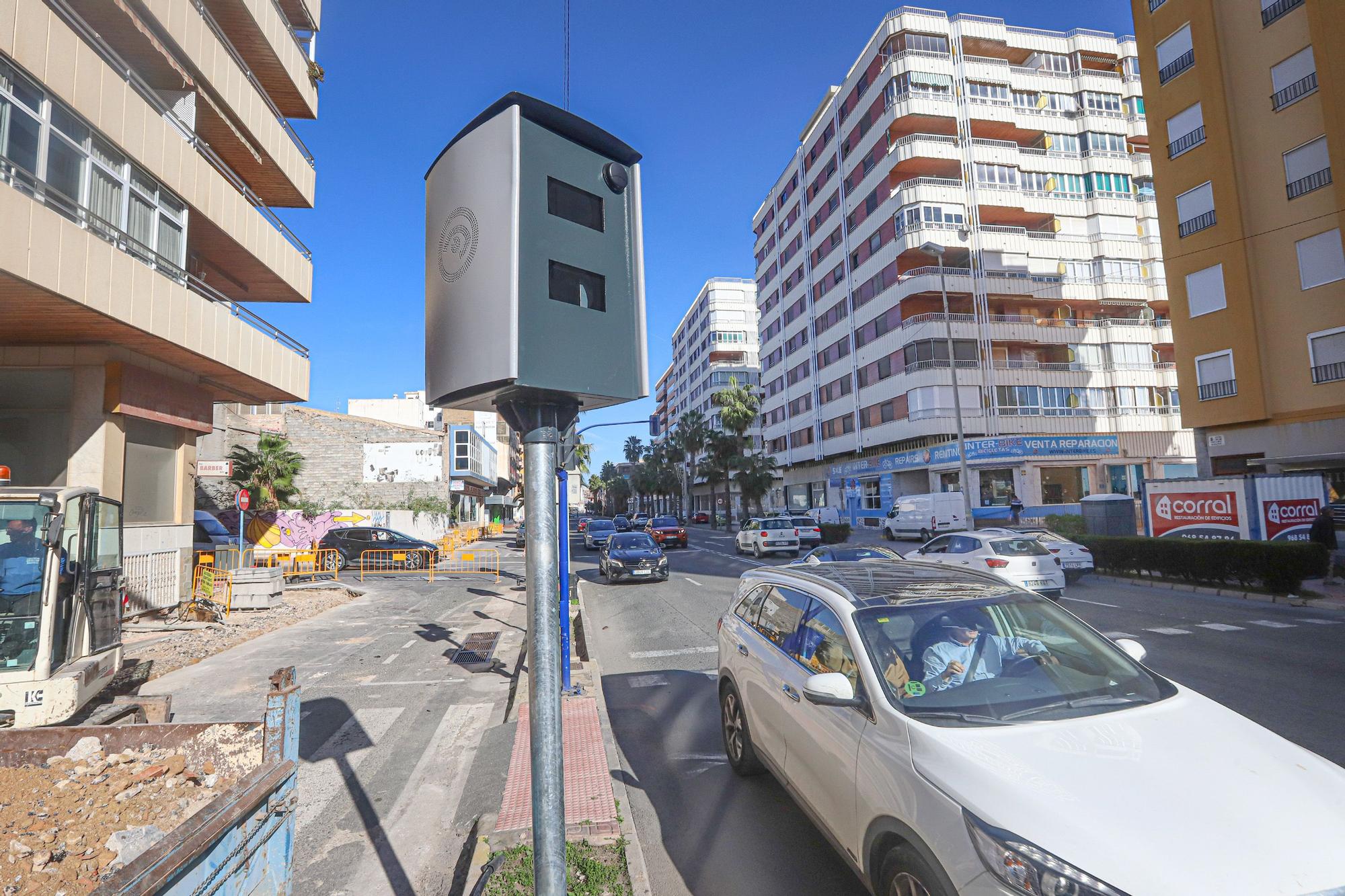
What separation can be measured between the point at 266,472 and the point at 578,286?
89.7ft

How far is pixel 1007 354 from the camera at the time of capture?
134 feet

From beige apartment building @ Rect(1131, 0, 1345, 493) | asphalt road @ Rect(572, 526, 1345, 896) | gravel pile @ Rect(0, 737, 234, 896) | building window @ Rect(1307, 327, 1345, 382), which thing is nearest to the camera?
gravel pile @ Rect(0, 737, 234, 896)

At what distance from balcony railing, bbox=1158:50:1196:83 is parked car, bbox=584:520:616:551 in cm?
2957

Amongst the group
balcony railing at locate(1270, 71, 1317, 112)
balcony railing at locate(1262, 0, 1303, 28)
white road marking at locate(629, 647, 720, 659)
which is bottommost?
white road marking at locate(629, 647, 720, 659)

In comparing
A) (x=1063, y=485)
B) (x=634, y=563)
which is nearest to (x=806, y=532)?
(x=634, y=563)

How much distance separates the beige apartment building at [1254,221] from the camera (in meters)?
20.6

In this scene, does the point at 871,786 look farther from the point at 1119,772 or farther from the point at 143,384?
the point at 143,384

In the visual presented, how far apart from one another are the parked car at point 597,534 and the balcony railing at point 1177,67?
97.0ft

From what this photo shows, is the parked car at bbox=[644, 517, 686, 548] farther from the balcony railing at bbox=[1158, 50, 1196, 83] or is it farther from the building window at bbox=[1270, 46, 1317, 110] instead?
the building window at bbox=[1270, 46, 1317, 110]

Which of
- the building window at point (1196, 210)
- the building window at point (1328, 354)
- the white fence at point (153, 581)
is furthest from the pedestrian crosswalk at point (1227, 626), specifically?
the building window at point (1196, 210)

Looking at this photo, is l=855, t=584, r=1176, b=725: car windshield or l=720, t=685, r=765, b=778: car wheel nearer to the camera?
l=855, t=584, r=1176, b=725: car windshield

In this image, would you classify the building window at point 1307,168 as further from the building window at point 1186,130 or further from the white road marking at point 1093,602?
the white road marking at point 1093,602

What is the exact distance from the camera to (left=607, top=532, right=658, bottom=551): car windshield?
19500mm

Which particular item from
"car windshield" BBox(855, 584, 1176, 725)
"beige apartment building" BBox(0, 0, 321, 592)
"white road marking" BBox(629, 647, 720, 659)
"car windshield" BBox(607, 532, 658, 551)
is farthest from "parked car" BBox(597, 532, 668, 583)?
"car windshield" BBox(855, 584, 1176, 725)
